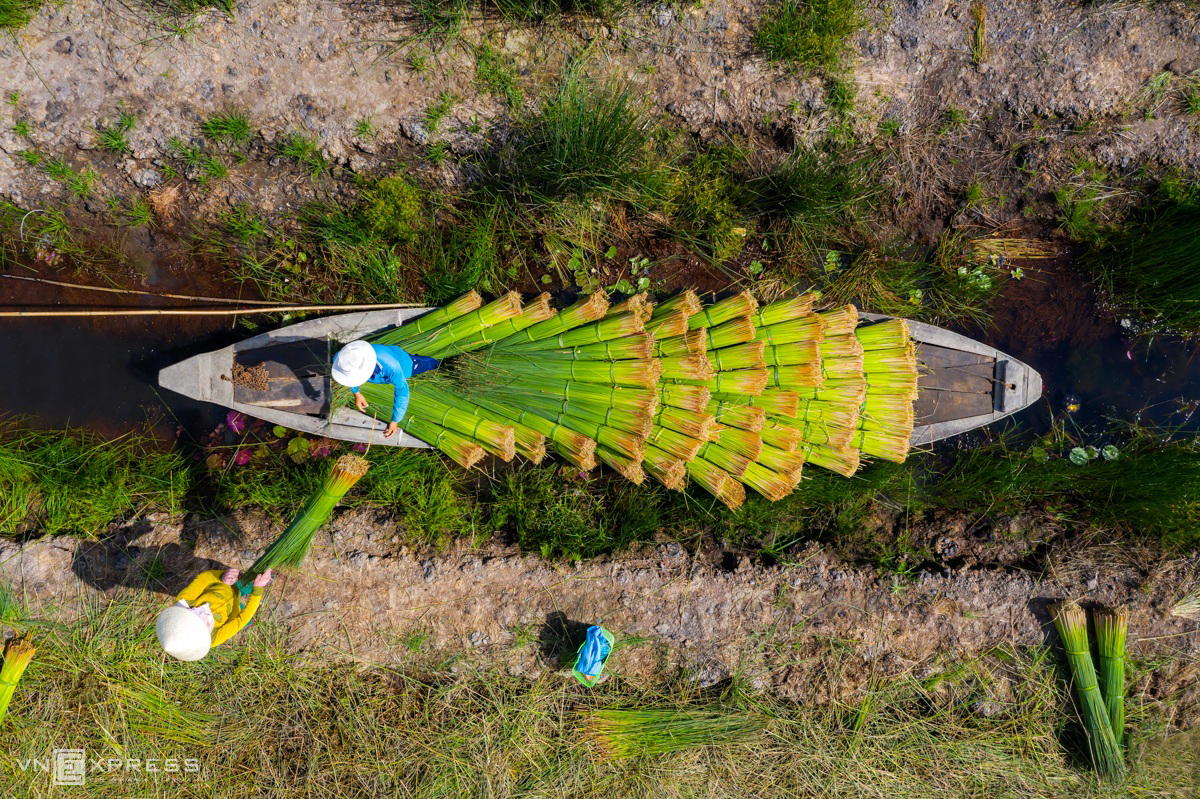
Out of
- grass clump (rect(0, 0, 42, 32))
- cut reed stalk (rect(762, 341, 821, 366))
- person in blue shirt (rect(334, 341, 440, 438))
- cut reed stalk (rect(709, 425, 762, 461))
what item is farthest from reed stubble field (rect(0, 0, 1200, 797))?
cut reed stalk (rect(762, 341, 821, 366))

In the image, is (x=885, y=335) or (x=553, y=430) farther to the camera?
(x=885, y=335)

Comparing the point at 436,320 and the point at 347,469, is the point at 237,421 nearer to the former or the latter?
the point at 347,469

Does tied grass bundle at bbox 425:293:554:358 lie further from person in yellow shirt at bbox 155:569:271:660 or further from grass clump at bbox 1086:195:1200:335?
grass clump at bbox 1086:195:1200:335

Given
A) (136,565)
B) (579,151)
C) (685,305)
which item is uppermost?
(579,151)

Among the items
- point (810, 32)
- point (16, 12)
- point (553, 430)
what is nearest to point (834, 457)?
point (553, 430)

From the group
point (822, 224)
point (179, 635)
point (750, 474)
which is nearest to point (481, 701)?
point (179, 635)

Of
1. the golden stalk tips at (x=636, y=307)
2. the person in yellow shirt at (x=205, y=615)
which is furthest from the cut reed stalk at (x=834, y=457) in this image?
the person in yellow shirt at (x=205, y=615)

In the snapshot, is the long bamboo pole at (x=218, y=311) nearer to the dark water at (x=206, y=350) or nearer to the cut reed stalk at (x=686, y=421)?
the dark water at (x=206, y=350)

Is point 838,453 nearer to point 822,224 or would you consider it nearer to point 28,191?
point 822,224
